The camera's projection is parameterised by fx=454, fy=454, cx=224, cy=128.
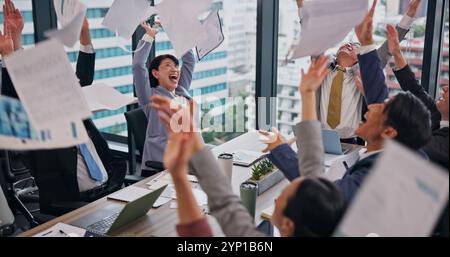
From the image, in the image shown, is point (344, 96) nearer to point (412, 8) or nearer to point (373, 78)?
point (412, 8)

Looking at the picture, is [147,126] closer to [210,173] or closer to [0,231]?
[0,231]

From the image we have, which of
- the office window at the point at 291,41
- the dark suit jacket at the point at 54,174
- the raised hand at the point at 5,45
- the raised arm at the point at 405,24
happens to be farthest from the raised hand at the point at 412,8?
the raised hand at the point at 5,45

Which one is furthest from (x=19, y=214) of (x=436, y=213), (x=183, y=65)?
(x=436, y=213)

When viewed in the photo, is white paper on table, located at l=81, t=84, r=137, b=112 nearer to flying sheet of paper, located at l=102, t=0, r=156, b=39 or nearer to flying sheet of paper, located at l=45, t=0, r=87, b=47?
flying sheet of paper, located at l=45, t=0, r=87, b=47

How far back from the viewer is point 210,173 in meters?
1.27

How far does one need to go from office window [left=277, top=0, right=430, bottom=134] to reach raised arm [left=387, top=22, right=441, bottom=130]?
79 centimetres

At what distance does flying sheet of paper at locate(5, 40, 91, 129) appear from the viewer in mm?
1167

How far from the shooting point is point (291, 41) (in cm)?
335

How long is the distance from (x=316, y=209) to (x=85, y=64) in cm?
192

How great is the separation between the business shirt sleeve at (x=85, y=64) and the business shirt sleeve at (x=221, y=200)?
1.57 metres

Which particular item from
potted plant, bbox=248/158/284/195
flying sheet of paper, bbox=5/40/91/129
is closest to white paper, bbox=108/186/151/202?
potted plant, bbox=248/158/284/195

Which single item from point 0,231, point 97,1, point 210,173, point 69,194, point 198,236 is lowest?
point 0,231

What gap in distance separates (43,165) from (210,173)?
133cm

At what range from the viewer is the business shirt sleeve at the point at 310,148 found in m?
1.47
